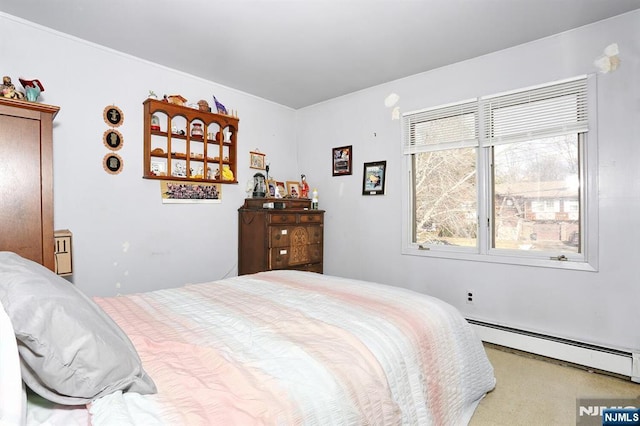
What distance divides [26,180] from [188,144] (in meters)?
1.54

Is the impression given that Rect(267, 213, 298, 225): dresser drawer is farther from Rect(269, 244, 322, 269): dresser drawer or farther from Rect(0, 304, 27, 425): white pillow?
Rect(0, 304, 27, 425): white pillow

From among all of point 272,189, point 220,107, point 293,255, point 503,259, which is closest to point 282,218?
point 293,255

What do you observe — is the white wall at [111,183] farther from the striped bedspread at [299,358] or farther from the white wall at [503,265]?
the white wall at [503,265]

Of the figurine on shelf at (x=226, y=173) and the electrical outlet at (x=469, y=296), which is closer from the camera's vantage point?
the electrical outlet at (x=469, y=296)

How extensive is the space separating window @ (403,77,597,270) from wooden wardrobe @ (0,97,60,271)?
3.07m

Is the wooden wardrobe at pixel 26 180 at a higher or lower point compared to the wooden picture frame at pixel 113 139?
lower

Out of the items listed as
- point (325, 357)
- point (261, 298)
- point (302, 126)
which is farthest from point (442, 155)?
point (325, 357)

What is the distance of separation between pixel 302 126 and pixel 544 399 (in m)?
3.88

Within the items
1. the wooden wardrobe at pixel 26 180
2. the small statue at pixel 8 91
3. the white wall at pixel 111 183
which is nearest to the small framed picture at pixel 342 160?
the white wall at pixel 111 183

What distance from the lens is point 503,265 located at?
9.57ft

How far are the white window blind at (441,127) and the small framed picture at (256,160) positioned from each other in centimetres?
180

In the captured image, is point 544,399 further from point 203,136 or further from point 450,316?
point 203,136

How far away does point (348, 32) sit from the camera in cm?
261

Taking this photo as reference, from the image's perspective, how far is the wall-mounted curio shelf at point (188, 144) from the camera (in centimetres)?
314
